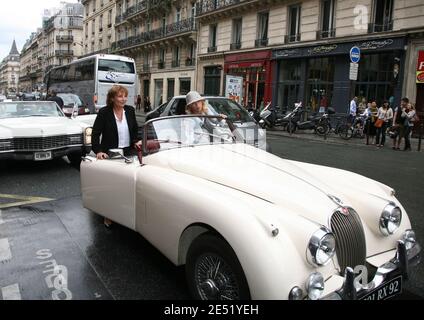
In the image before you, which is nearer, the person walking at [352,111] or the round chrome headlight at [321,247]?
the round chrome headlight at [321,247]

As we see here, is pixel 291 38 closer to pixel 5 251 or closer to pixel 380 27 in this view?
pixel 380 27

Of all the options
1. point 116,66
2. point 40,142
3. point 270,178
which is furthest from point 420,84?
point 270,178

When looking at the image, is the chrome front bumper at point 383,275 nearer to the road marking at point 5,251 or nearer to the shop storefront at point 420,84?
the road marking at point 5,251

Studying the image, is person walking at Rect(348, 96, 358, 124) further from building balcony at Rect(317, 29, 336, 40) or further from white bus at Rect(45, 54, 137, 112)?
white bus at Rect(45, 54, 137, 112)

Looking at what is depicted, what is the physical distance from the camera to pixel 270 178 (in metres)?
3.28

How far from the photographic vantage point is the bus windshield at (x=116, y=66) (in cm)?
2272

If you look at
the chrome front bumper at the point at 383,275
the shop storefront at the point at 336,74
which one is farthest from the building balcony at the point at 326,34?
the chrome front bumper at the point at 383,275

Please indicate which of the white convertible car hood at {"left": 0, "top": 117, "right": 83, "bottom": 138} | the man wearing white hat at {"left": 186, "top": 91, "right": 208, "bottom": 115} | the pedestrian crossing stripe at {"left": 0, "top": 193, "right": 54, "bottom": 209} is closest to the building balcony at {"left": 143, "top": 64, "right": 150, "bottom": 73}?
the white convertible car hood at {"left": 0, "top": 117, "right": 83, "bottom": 138}

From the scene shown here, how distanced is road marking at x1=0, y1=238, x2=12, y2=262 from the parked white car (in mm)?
3515

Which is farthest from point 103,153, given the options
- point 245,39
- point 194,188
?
point 245,39

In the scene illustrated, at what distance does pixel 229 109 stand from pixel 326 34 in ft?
49.0

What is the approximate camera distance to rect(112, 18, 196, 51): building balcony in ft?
115

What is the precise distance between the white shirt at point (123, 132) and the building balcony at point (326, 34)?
19.9 meters
